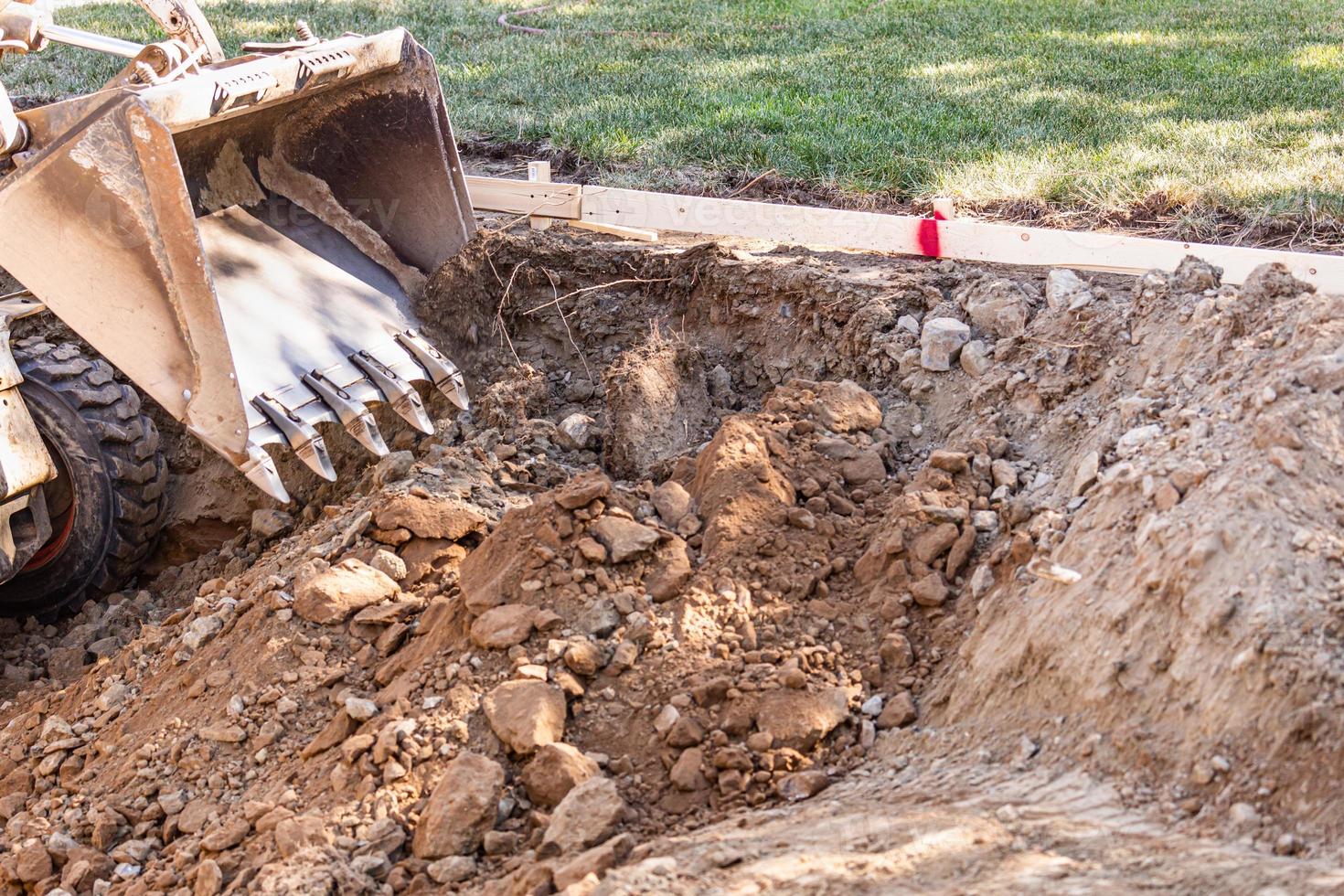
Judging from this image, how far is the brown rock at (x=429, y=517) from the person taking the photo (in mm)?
3355

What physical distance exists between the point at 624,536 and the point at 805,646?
52cm

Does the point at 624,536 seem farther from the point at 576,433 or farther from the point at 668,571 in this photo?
the point at 576,433

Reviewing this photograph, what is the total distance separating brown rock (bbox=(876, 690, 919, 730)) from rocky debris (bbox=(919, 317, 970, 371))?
4.53 feet

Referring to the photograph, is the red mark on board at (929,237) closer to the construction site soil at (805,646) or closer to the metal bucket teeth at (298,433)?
the construction site soil at (805,646)

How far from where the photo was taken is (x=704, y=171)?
5648 mm

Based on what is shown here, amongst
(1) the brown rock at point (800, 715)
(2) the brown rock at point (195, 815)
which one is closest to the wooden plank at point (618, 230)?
(1) the brown rock at point (800, 715)

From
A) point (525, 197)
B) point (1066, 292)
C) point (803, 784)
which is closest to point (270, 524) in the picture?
point (525, 197)

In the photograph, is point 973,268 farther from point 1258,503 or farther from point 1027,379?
point 1258,503

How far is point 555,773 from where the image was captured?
2.50 m

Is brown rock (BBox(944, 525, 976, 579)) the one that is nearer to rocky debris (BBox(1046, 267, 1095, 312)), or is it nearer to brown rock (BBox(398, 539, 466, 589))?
rocky debris (BBox(1046, 267, 1095, 312))

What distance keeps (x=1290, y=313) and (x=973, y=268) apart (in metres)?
1.40

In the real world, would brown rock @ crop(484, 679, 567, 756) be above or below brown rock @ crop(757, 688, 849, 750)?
above

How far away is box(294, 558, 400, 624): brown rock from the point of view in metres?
3.13

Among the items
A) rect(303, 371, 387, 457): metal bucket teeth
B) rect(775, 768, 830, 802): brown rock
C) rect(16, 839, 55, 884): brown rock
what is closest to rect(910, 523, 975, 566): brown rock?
rect(775, 768, 830, 802): brown rock
